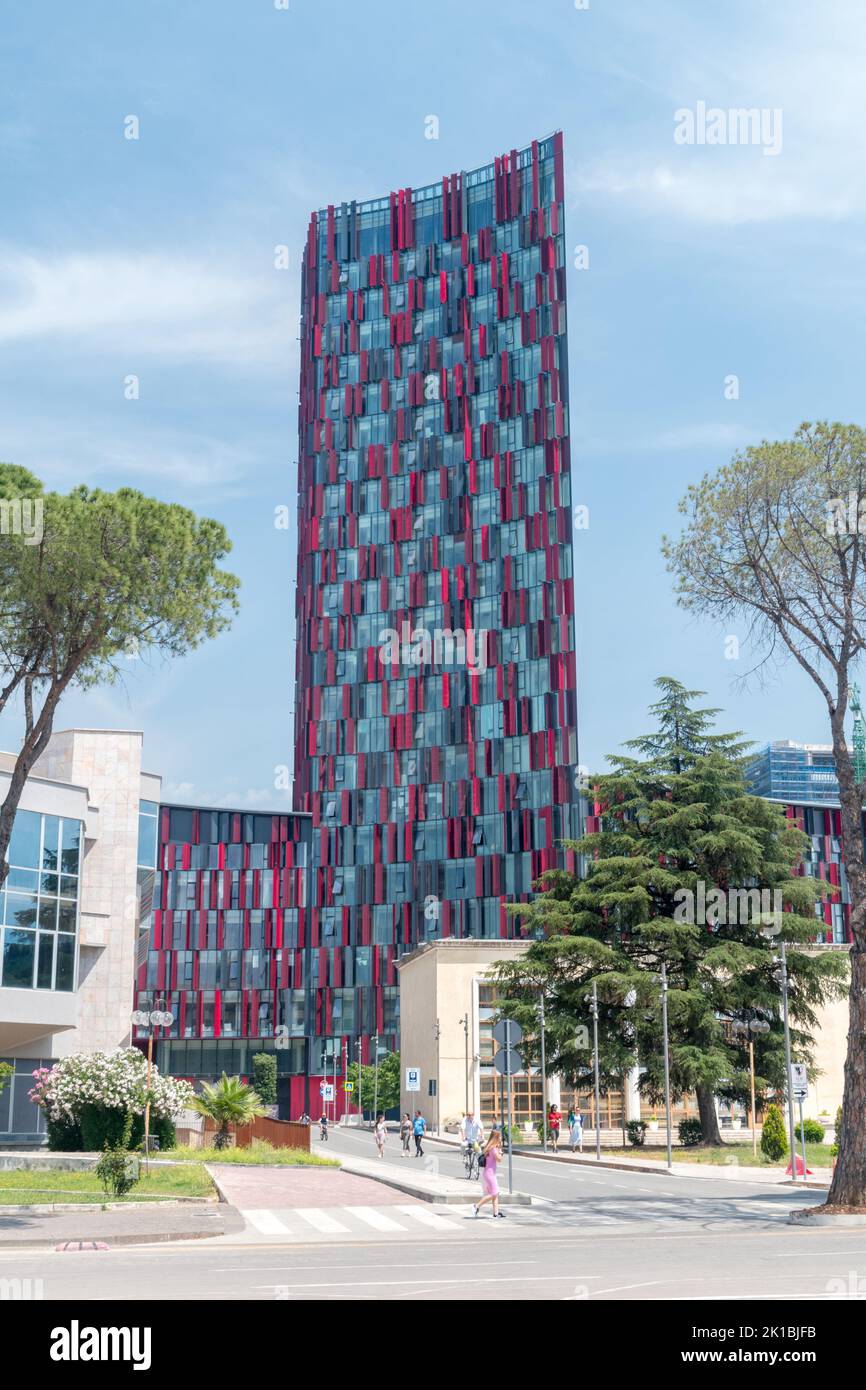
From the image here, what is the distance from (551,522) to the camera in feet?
366

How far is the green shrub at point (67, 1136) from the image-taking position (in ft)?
122

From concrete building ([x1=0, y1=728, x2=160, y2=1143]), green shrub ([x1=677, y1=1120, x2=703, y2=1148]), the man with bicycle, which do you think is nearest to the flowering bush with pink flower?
the man with bicycle

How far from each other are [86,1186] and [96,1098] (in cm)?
925

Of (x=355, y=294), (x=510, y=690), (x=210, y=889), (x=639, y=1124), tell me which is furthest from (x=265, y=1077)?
(x=355, y=294)

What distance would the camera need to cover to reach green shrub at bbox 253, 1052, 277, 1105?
108812 millimetres

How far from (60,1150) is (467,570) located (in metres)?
82.3

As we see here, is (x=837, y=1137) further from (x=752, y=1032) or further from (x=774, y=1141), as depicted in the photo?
(x=752, y=1032)

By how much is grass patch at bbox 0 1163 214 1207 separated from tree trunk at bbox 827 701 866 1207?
11.5 meters

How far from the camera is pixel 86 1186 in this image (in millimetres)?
27234

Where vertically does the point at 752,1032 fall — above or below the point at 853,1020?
below

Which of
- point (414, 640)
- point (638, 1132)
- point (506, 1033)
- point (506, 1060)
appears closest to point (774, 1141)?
point (638, 1132)

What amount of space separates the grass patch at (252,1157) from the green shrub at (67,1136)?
2.42 m

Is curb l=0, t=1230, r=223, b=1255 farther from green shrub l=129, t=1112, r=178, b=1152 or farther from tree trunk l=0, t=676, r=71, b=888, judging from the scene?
green shrub l=129, t=1112, r=178, b=1152
